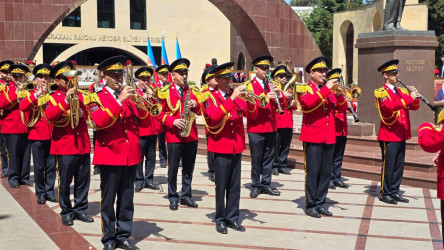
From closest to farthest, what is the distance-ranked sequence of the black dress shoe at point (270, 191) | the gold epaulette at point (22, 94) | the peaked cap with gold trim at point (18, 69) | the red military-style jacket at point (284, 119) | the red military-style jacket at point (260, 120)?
the gold epaulette at point (22, 94) → the red military-style jacket at point (260, 120) → the black dress shoe at point (270, 191) → the peaked cap with gold trim at point (18, 69) → the red military-style jacket at point (284, 119)

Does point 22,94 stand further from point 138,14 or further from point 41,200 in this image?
point 138,14

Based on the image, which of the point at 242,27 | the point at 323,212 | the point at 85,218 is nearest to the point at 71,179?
the point at 85,218

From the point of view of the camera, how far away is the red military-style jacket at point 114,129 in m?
5.44

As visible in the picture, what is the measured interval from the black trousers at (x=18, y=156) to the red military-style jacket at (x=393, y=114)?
5.58 meters

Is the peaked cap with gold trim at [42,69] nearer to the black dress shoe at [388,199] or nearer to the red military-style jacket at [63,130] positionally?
the red military-style jacket at [63,130]

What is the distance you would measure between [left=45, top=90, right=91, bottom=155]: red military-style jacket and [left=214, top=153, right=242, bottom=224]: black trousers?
1.73 m

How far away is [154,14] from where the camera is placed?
35.7 metres

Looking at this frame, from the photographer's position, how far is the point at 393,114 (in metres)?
7.71

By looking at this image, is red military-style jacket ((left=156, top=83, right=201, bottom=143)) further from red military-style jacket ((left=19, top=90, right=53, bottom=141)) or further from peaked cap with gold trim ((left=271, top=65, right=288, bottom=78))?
peaked cap with gold trim ((left=271, top=65, right=288, bottom=78))

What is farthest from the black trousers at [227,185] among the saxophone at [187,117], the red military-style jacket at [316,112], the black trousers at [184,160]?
the black trousers at [184,160]

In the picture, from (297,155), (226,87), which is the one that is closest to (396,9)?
(297,155)

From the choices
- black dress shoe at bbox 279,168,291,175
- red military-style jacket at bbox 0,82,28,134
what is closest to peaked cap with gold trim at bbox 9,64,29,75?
red military-style jacket at bbox 0,82,28,134

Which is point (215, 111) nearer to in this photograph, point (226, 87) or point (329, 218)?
point (226, 87)

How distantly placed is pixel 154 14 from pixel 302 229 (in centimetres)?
3087
